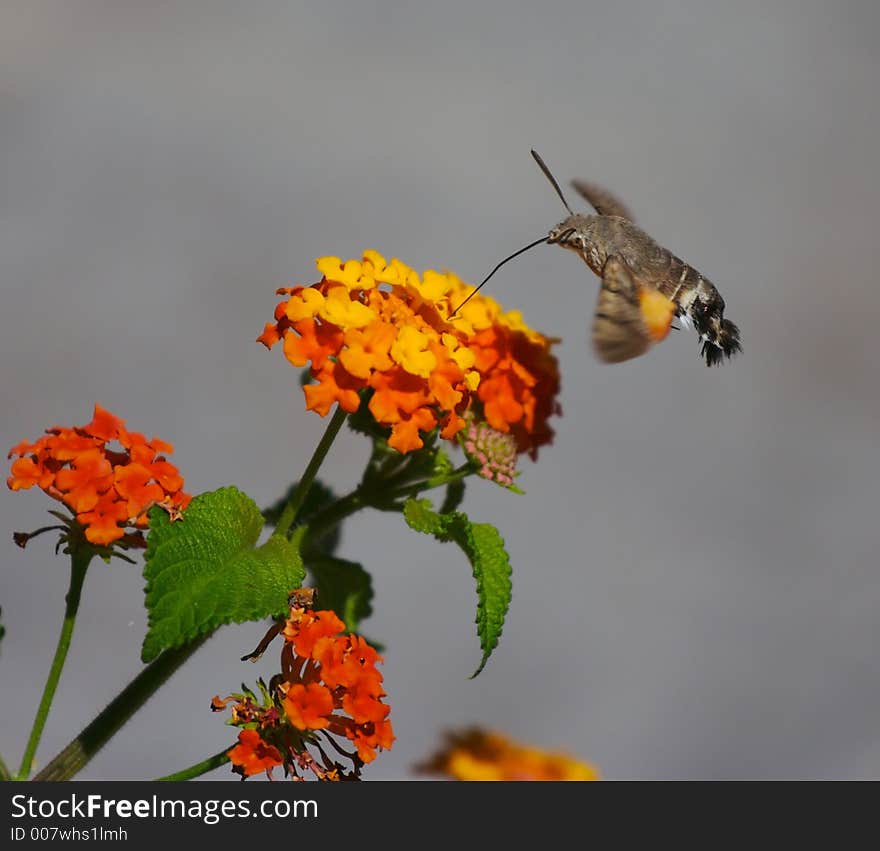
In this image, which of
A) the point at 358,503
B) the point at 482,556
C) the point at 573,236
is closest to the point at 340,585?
the point at 358,503

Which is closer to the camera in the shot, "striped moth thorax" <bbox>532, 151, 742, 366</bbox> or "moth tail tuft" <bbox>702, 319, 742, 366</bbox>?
"striped moth thorax" <bbox>532, 151, 742, 366</bbox>

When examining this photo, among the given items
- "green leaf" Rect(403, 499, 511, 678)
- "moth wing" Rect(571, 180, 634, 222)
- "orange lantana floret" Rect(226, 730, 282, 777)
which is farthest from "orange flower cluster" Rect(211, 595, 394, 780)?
"moth wing" Rect(571, 180, 634, 222)

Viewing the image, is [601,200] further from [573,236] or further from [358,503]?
[358,503]

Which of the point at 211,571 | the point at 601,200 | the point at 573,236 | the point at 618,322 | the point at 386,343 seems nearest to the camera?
the point at 211,571

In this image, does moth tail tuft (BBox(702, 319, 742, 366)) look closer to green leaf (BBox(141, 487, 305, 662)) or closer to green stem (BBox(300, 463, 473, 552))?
green stem (BBox(300, 463, 473, 552))

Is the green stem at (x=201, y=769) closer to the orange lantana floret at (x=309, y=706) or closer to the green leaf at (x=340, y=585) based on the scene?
the orange lantana floret at (x=309, y=706)

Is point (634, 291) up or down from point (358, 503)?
up

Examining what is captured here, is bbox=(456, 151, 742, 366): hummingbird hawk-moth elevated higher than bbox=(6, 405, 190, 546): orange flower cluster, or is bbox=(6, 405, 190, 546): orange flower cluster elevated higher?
bbox=(456, 151, 742, 366): hummingbird hawk-moth
